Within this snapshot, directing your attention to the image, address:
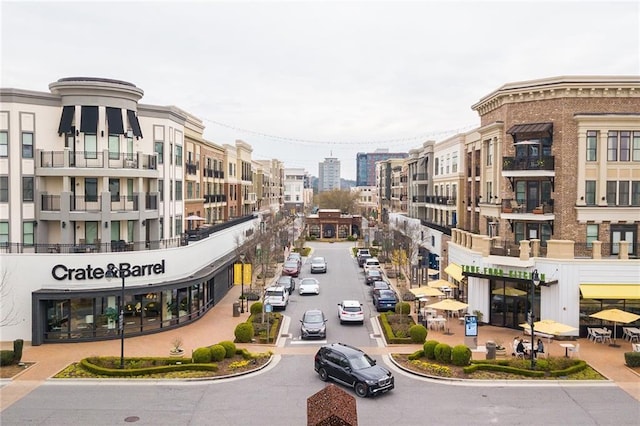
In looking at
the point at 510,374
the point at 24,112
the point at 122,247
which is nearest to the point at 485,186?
the point at 510,374

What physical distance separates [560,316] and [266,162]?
92039mm

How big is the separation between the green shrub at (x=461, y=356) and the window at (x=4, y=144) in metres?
27.1

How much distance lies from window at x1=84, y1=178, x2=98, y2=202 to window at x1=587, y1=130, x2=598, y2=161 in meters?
30.2

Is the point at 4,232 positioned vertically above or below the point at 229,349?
above

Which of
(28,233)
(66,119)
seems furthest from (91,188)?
(28,233)

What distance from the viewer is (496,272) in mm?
32406

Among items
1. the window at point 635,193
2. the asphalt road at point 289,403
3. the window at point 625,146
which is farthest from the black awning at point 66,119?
the window at point 635,193

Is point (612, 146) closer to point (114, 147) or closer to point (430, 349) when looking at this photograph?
point (430, 349)

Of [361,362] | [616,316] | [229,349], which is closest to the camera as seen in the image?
[361,362]

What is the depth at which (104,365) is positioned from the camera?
24438 millimetres

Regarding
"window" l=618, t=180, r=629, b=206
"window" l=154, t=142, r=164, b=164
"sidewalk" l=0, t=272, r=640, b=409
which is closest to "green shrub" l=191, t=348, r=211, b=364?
"sidewalk" l=0, t=272, r=640, b=409

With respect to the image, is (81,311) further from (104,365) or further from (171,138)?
(171,138)

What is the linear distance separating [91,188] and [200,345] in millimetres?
12449

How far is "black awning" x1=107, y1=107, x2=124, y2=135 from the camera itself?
108 feet
